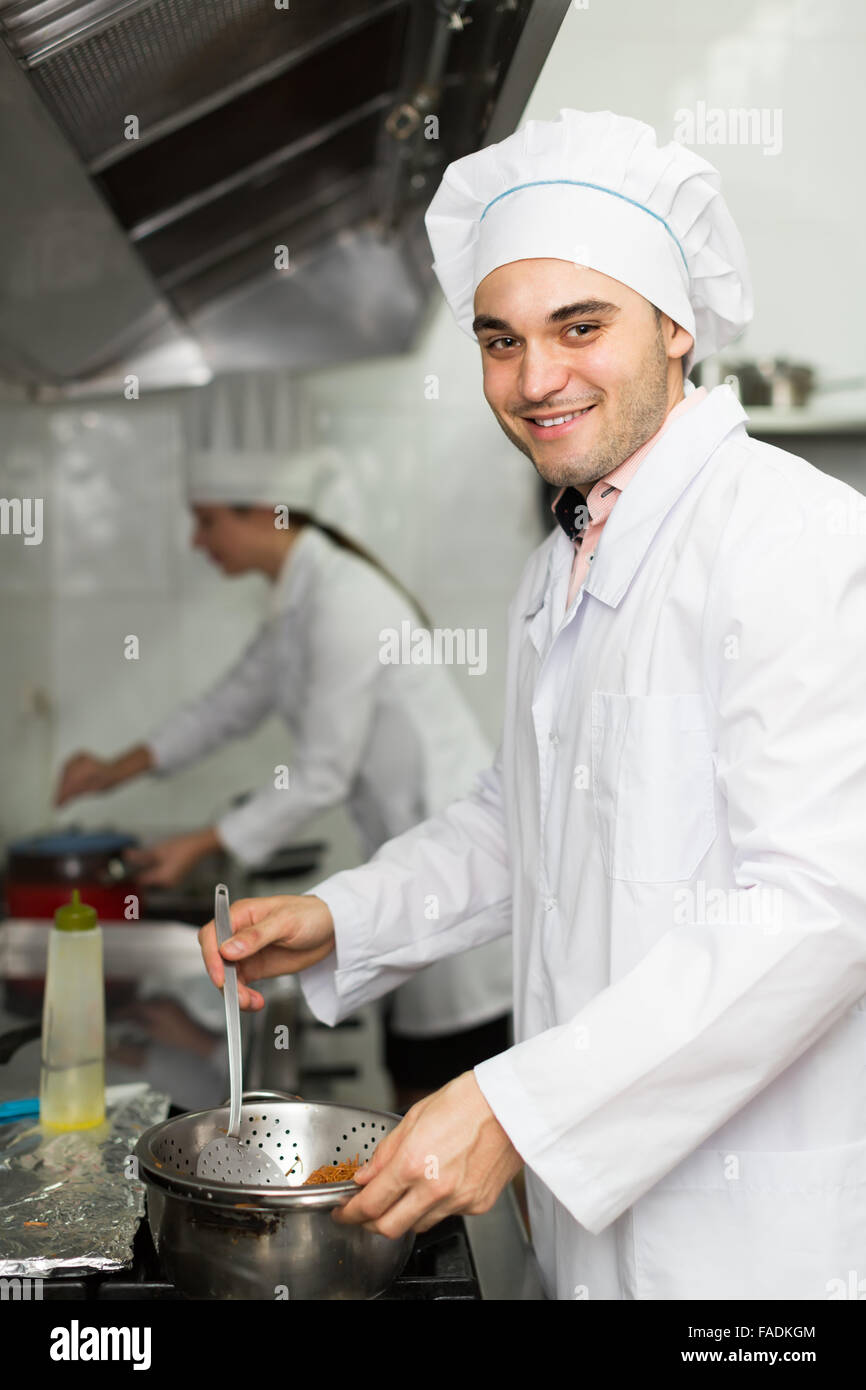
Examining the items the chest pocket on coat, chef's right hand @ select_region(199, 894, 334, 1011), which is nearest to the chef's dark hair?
chef's right hand @ select_region(199, 894, 334, 1011)

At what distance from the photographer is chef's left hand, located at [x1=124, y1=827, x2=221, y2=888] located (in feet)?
7.13

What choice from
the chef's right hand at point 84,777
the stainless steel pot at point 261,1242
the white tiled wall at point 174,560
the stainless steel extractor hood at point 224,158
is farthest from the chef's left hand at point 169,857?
the stainless steel pot at point 261,1242

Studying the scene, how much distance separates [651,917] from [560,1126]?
0.17 metres

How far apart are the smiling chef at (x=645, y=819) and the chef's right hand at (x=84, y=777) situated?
1.61 metres

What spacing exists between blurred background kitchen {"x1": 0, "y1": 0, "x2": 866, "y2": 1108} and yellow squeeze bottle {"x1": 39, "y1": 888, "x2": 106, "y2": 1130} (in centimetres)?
16

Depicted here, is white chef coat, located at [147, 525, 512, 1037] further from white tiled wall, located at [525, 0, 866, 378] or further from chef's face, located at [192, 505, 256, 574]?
white tiled wall, located at [525, 0, 866, 378]

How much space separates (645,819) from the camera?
2.92 ft

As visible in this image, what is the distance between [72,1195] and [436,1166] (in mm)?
396

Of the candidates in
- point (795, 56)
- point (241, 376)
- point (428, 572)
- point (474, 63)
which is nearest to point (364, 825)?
point (428, 572)

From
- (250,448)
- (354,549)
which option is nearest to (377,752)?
(354,549)

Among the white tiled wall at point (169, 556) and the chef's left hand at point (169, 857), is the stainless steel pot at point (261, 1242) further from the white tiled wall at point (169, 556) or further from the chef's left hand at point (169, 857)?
the white tiled wall at point (169, 556)

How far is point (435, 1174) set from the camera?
74 centimetres

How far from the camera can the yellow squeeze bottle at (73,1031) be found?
1165mm

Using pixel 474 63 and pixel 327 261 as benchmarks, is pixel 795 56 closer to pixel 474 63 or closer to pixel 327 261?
pixel 474 63
